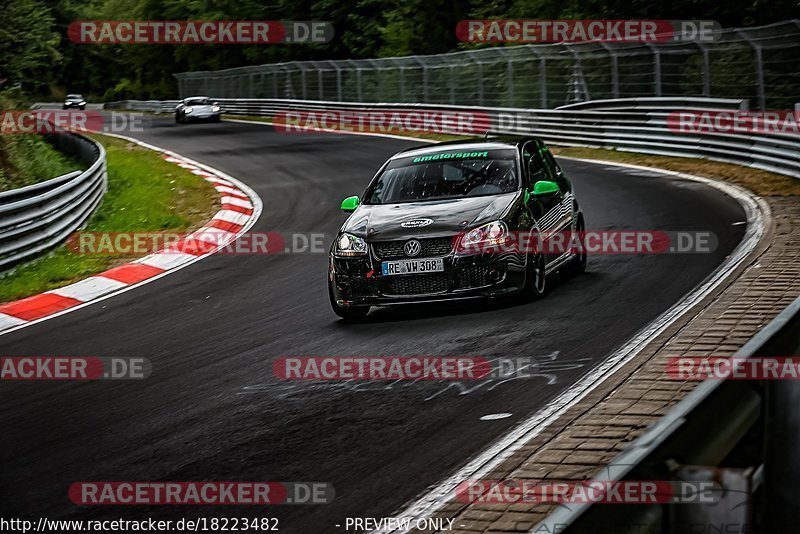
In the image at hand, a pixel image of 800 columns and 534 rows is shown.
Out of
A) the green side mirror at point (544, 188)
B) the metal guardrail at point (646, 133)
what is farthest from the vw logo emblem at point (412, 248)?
the metal guardrail at point (646, 133)

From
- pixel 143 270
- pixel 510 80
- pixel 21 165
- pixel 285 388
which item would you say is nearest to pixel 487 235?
pixel 285 388

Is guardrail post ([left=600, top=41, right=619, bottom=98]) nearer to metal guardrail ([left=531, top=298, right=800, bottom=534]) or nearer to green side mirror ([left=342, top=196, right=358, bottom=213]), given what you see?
green side mirror ([left=342, top=196, right=358, bottom=213])

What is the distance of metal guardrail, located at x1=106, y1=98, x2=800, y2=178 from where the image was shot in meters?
19.5

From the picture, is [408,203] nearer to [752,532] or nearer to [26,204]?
[26,204]

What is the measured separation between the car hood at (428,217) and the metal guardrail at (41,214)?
20.2 ft

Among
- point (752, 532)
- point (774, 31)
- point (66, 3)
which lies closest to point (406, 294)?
point (752, 532)

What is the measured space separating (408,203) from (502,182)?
3.05ft

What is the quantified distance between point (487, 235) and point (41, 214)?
26.7ft

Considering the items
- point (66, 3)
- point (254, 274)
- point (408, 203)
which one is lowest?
point (254, 274)

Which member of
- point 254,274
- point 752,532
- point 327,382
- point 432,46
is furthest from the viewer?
point 432,46

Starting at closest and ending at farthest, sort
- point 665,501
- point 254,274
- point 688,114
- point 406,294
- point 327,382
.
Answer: point 665,501
point 327,382
point 406,294
point 254,274
point 688,114

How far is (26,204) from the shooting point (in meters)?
14.9

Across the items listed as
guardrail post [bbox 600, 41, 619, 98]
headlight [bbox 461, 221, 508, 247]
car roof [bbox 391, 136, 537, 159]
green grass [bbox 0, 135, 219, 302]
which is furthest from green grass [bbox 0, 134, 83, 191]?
guardrail post [bbox 600, 41, 619, 98]

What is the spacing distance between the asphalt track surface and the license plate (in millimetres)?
476
